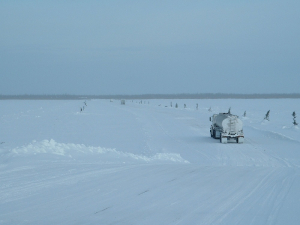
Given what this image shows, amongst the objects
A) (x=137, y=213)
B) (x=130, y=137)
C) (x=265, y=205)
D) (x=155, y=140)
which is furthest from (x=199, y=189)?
(x=130, y=137)

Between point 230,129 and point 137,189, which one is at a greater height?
point 137,189

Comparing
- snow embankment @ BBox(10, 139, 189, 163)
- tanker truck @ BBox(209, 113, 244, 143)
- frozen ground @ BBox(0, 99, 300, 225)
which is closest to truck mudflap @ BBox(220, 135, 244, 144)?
tanker truck @ BBox(209, 113, 244, 143)

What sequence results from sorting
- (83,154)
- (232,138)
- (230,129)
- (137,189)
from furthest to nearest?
(230,129), (232,138), (83,154), (137,189)

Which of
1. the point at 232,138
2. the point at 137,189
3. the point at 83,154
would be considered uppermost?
the point at 137,189

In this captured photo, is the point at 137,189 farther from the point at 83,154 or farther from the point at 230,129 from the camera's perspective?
the point at 230,129

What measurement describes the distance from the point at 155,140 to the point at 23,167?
39.2 ft

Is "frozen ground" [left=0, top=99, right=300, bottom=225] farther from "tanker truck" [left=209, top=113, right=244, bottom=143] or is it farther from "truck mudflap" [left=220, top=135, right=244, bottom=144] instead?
"tanker truck" [left=209, top=113, right=244, bottom=143]

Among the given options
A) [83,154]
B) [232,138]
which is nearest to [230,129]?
[232,138]

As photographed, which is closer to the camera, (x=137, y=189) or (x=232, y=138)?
(x=137, y=189)

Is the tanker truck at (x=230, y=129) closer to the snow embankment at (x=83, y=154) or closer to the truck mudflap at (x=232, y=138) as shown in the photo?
the truck mudflap at (x=232, y=138)

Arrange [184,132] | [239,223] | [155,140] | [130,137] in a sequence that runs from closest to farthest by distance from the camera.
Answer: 1. [239,223]
2. [155,140]
3. [130,137]
4. [184,132]

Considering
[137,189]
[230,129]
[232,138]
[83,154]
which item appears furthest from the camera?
[230,129]

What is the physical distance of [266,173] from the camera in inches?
472

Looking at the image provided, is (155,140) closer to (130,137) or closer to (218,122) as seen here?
(130,137)
